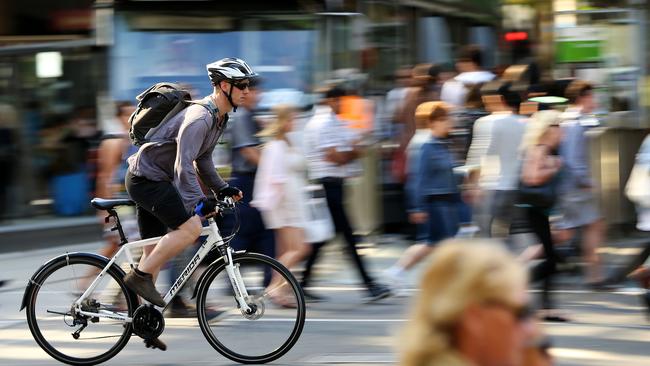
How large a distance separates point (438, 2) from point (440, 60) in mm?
935

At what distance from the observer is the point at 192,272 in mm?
6887

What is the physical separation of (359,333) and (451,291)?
17.9ft

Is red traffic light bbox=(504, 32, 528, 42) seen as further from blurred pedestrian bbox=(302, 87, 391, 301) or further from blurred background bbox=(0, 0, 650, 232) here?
blurred pedestrian bbox=(302, 87, 391, 301)

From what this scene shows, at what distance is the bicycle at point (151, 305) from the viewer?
22.1 ft

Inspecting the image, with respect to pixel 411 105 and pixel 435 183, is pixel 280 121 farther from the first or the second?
pixel 411 105

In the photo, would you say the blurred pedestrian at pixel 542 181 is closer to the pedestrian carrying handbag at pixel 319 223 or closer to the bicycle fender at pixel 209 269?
the pedestrian carrying handbag at pixel 319 223

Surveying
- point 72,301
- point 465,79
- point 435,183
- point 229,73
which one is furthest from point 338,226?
point 465,79

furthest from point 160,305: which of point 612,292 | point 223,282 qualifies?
point 612,292

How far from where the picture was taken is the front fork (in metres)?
6.73

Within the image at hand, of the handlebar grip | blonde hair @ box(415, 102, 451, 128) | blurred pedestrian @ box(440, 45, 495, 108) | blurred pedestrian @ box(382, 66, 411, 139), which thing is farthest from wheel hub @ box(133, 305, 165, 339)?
blurred pedestrian @ box(440, 45, 495, 108)

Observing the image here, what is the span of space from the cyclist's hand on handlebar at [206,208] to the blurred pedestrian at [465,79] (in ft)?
17.9

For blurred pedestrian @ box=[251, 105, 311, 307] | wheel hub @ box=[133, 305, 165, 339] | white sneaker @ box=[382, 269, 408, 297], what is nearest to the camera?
wheel hub @ box=[133, 305, 165, 339]

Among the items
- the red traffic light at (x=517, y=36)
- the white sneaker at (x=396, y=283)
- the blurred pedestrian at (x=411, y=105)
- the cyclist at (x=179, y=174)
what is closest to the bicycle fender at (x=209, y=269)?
the cyclist at (x=179, y=174)

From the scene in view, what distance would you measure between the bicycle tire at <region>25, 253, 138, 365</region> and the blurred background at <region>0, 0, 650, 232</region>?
5.01 m
